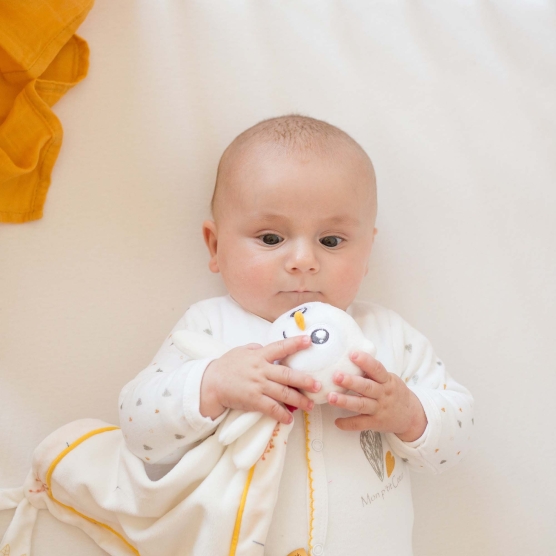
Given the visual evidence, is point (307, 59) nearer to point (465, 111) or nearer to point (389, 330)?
point (465, 111)

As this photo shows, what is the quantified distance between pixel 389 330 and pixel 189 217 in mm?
505

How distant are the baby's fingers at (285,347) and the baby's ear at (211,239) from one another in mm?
324

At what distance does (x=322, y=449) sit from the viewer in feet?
3.47

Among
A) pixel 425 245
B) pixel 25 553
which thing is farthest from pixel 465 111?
pixel 25 553

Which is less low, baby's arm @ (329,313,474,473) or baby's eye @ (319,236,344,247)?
baby's eye @ (319,236,344,247)

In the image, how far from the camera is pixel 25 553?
114 cm

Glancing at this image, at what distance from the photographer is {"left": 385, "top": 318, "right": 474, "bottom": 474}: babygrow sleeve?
1.08 meters

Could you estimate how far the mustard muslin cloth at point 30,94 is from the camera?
124cm

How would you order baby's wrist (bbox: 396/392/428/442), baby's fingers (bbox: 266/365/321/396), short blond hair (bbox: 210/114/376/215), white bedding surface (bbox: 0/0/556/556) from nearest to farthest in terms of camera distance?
1. baby's fingers (bbox: 266/365/321/396)
2. baby's wrist (bbox: 396/392/428/442)
3. short blond hair (bbox: 210/114/376/215)
4. white bedding surface (bbox: 0/0/556/556)

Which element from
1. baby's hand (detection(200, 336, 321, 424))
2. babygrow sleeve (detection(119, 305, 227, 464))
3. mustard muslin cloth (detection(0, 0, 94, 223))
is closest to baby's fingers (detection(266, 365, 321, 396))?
baby's hand (detection(200, 336, 321, 424))

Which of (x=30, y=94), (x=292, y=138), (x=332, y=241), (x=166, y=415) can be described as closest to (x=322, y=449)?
(x=166, y=415)

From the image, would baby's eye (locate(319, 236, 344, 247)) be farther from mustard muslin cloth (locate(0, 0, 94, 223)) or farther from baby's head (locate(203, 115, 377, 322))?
mustard muslin cloth (locate(0, 0, 94, 223))

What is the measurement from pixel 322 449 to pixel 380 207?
646mm

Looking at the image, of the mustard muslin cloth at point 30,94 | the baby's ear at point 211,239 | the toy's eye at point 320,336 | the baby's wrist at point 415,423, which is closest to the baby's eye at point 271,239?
the baby's ear at point 211,239
